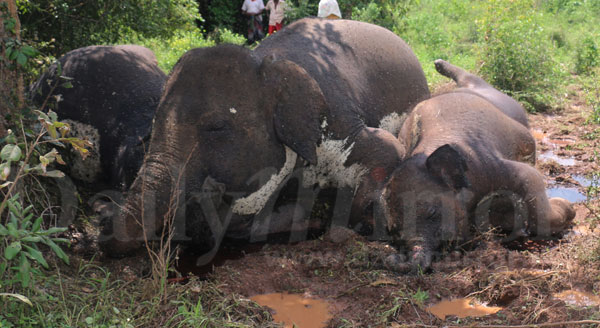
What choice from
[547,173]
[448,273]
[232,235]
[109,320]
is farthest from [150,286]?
[547,173]

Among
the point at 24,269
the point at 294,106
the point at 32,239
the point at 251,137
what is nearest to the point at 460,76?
the point at 294,106

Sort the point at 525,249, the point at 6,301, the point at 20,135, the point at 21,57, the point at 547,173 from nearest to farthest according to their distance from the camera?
the point at 6,301 → the point at 21,57 → the point at 20,135 → the point at 525,249 → the point at 547,173

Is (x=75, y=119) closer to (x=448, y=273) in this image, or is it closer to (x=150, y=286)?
(x=150, y=286)

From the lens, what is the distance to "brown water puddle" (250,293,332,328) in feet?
14.0

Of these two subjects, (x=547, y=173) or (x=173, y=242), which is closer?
(x=173, y=242)

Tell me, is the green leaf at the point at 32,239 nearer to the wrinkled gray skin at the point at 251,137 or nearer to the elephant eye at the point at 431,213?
the wrinkled gray skin at the point at 251,137

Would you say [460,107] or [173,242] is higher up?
[460,107]

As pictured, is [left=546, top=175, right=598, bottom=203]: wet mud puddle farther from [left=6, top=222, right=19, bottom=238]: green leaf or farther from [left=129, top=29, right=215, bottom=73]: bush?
[left=129, top=29, right=215, bottom=73]: bush

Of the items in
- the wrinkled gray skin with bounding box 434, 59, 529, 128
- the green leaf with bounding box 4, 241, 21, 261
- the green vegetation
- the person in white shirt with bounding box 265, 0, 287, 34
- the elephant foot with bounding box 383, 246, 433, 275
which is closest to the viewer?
the green leaf with bounding box 4, 241, 21, 261

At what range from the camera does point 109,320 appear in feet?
12.6

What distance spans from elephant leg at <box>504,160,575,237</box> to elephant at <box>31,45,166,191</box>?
112 inches

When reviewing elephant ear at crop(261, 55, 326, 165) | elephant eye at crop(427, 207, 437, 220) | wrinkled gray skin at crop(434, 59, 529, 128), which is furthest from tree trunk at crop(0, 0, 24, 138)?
wrinkled gray skin at crop(434, 59, 529, 128)

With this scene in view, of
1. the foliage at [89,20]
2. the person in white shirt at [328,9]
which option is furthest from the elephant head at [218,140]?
the person in white shirt at [328,9]

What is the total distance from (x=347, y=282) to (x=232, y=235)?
1029mm
